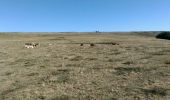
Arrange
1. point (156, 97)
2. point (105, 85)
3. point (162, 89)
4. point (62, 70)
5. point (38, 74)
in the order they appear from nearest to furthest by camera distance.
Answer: point (156, 97), point (162, 89), point (105, 85), point (38, 74), point (62, 70)

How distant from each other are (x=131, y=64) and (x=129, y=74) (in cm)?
271

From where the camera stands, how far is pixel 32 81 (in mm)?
11156

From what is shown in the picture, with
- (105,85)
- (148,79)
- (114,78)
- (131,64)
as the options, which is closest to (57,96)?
(105,85)

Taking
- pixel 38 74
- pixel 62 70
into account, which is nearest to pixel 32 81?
pixel 38 74

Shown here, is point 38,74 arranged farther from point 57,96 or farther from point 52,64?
point 57,96

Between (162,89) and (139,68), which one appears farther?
(139,68)

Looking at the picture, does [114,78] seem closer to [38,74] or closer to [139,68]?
[139,68]

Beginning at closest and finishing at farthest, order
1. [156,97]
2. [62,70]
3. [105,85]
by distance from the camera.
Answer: [156,97], [105,85], [62,70]

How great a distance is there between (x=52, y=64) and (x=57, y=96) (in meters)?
6.58

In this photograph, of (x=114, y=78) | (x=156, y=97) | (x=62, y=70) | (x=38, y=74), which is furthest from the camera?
(x=62, y=70)

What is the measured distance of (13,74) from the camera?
12.7 m

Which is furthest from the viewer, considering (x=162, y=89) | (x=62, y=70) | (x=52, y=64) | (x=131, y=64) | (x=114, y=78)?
(x=52, y=64)

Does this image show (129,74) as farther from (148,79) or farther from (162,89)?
(162,89)

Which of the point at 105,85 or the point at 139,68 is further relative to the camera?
the point at 139,68
